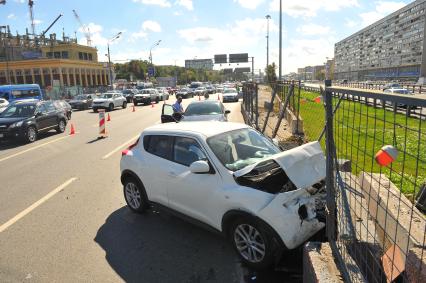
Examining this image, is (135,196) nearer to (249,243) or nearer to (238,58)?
(249,243)

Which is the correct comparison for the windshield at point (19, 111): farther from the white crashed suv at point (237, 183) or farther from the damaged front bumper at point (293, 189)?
the damaged front bumper at point (293, 189)

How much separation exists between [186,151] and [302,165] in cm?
172

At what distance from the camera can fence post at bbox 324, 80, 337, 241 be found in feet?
12.0

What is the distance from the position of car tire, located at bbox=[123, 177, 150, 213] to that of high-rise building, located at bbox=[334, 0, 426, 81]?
103m

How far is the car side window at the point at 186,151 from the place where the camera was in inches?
200

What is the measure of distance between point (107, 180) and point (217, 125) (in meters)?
3.84

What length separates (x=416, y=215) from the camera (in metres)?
4.16

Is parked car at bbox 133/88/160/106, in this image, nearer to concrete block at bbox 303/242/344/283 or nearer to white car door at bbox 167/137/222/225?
white car door at bbox 167/137/222/225

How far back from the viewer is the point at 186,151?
207 inches

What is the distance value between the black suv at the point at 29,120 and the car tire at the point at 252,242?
12.9m

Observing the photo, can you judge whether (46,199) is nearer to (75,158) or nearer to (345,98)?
(75,158)

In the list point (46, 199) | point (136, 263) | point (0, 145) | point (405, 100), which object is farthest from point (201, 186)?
point (0, 145)

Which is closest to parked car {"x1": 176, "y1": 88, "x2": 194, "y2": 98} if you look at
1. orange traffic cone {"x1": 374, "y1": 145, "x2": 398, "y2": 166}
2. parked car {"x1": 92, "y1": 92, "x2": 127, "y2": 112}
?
parked car {"x1": 92, "y1": 92, "x2": 127, "y2": 112}

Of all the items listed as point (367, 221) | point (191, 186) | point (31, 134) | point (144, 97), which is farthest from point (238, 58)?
point (367, 221)
